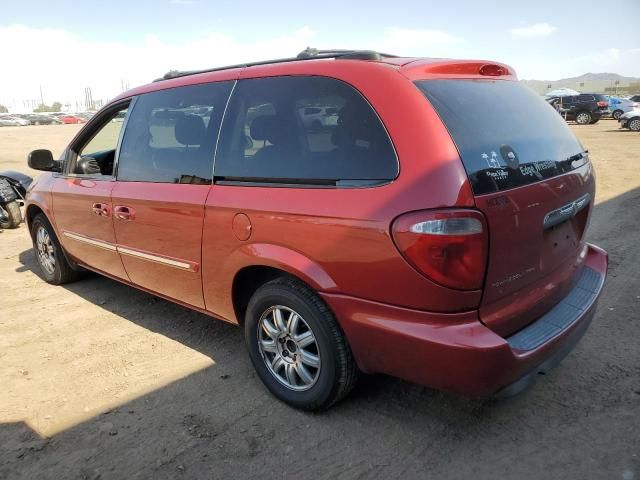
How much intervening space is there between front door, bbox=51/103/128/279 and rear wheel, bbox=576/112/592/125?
3021cm

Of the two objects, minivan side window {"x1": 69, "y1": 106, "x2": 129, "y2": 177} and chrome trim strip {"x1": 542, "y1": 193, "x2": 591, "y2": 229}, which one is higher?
minivan side window {"x1": 69, "y1": 106, "x2": 129, "y2": 177}

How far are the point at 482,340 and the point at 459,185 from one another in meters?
0.66

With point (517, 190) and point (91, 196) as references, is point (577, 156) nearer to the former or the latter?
point (517, 190)

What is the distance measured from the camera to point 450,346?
84.1 inches

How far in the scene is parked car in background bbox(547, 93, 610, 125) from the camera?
28156 mm

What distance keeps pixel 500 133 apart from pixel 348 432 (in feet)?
5.59

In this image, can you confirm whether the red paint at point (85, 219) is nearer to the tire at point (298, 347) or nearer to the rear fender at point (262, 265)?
the rear fender at point (262, 265)

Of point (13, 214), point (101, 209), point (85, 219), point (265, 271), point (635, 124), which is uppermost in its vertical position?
point (635, 124)

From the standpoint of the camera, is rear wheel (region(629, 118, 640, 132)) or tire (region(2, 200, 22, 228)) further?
rear wheel (region(629, 118, 640, 132))

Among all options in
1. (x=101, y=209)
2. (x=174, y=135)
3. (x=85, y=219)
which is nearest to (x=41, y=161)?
(x=85, y=219)

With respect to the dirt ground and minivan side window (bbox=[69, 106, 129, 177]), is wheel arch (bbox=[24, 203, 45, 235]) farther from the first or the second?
the dirt ground

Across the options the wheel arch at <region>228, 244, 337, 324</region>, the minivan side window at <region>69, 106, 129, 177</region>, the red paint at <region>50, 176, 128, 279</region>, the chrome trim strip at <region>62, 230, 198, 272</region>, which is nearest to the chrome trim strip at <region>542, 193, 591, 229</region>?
the wheel arch at <region>228, 244, 337, 324</region>

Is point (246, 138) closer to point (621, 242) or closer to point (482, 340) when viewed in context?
point (482, 340)

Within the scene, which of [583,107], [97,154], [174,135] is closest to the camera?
[174,135]
